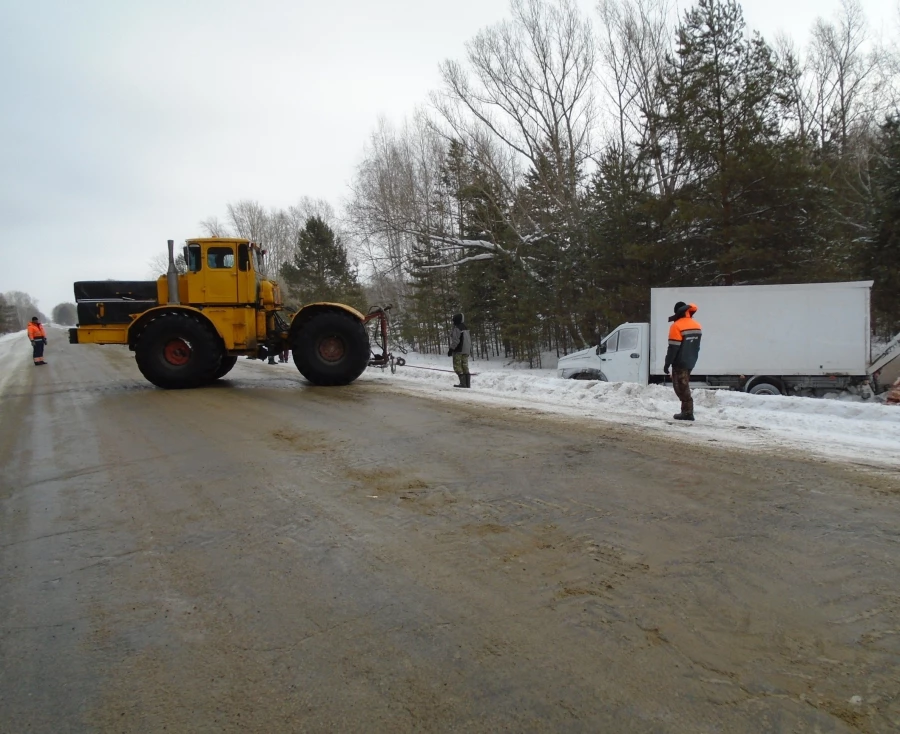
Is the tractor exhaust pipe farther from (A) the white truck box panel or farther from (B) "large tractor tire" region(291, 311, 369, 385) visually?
(A) the white truck box panel

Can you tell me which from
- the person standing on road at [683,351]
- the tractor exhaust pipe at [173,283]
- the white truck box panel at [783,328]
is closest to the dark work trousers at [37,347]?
the tractor exhaust pipe at [173,283]

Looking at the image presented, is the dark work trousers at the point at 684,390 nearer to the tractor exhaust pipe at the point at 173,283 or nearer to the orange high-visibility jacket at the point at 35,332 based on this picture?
the tractor exhaust pipe at the point at 173,283

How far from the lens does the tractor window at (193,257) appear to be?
11.6 m

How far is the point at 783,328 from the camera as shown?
12.9m

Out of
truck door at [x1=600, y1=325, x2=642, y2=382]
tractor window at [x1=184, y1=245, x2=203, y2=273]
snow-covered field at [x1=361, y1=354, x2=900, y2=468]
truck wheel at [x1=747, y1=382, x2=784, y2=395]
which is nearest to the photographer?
snow-covered field at [x1=361, y1=354, x2=900, y2=468]

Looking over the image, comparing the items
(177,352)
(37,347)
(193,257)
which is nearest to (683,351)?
(193,257)

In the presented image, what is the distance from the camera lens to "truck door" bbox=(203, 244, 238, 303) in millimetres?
11688

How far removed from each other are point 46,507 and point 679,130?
1994 cm

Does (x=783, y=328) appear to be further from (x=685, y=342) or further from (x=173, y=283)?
(x=173, y=283)

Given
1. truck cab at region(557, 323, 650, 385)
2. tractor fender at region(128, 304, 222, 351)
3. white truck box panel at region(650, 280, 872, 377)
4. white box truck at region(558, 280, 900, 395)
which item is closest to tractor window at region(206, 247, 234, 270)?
tractor fender at region(128, 304, 222, 351)

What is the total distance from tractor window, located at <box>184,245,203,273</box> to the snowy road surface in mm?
5953

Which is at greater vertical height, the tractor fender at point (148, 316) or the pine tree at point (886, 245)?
the pine tree at point (886, 245)

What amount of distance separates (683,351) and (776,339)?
256 inches

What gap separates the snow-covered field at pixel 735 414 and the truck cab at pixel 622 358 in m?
3.36
